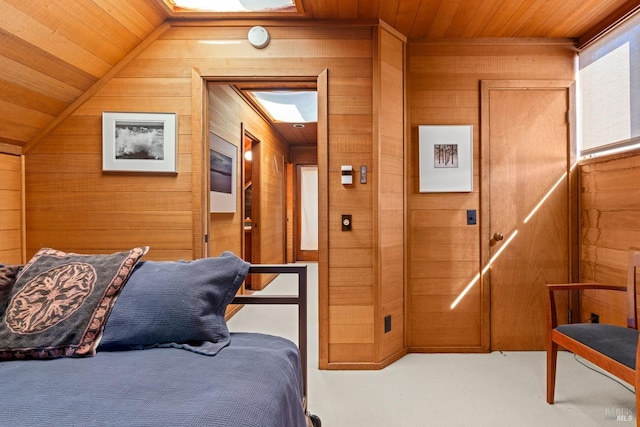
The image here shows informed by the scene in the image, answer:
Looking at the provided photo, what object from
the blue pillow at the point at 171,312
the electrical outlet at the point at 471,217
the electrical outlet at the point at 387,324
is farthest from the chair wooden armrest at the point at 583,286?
the blue pillow at the point at 171,312

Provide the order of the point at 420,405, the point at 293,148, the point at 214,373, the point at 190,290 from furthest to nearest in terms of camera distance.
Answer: the point at 293,148 < the point at 420,405 < the point at 190,290 < the point at 214,373

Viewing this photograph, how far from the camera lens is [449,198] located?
2732 millimetres

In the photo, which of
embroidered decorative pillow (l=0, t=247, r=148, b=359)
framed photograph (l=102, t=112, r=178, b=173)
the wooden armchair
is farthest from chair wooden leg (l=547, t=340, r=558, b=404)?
framed photograph (l=102, t=112, r=178, b=173)

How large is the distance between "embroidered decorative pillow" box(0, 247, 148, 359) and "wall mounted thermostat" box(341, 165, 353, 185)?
144 centimetres

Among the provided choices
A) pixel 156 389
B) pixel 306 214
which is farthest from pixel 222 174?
pixel 306 214

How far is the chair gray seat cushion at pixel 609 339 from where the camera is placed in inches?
63.8

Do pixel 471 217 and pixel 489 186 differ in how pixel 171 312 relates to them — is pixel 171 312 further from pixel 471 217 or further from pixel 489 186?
pixel 489 186

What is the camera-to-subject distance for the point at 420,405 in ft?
6.57

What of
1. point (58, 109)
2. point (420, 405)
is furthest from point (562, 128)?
point (58, 109)

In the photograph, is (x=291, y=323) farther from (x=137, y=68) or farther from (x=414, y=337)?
(x=137, y=68)

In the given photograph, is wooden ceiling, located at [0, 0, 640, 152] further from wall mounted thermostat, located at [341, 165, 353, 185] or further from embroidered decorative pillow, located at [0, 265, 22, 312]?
embroidered decorative pillow, located at [0, 265, 22, 312]

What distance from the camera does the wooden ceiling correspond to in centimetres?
186

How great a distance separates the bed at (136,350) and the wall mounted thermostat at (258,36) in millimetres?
1624

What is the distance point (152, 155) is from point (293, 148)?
17.0 feet
